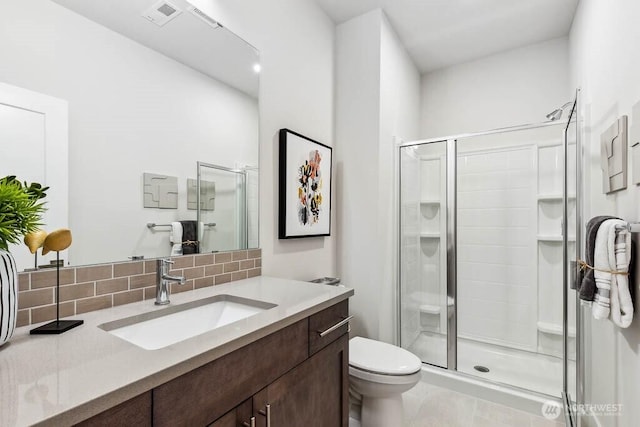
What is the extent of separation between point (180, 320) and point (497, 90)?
10.4 feet

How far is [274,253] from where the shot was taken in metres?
1.82

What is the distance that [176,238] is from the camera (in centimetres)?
130

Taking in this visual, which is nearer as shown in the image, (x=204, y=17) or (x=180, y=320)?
(x=180, y=320)

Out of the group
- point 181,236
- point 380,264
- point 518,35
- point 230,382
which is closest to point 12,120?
point 181,236

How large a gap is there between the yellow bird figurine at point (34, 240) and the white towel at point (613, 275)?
67.6 inches

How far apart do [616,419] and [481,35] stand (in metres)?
2.68

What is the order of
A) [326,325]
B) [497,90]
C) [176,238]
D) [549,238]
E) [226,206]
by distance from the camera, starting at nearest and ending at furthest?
[326,325]
[176,238]
[226,206]
[549,238]
[497,90]

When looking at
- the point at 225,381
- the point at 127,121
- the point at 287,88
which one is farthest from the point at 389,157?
the point at 225,381

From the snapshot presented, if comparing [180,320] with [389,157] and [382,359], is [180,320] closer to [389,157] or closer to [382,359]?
[382,359]

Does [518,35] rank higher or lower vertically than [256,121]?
higher

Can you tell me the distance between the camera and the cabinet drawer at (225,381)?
0.65 metres

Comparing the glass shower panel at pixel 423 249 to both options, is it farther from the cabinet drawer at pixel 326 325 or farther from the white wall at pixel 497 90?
the cabinet drawer at pixel 326 325

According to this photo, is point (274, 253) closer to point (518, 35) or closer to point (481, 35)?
point (481, 35)

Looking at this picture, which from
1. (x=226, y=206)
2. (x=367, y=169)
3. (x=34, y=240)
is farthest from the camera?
(x=367, y=169)
